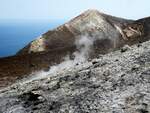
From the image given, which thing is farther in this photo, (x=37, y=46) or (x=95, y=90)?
(x=37, y=46)

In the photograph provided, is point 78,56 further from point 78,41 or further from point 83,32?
point 83,32

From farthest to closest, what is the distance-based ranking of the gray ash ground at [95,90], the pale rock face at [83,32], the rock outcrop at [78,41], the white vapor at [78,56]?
the pale rock face at [83,32] → the rock outcrop at [78,41] → the white vapor at [78,56] → the gray ash ground at [95,90]

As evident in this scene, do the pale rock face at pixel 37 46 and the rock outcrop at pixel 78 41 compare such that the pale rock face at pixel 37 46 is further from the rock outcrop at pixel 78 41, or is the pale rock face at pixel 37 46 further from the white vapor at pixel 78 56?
the white vapor at pixel 78 56

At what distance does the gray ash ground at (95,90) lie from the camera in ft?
37.4

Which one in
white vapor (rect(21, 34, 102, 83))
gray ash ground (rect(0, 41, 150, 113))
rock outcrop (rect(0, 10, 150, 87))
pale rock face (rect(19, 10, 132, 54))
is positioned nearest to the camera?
gray ash ground (rect(0, 41, 150, 113))

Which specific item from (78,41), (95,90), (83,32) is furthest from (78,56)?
(95,90)

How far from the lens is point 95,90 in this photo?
12.6m

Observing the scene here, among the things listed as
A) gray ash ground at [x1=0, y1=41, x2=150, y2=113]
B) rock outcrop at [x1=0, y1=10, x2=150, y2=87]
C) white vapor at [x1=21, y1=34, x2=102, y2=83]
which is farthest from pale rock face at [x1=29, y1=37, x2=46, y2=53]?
gray ash ground at [x1=0, y1=41, x2=150, y2=113]

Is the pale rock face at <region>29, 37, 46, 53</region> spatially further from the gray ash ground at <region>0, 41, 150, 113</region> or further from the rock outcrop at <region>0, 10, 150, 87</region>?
the gray ash ground at <region>0, 41, 150, 113</region>

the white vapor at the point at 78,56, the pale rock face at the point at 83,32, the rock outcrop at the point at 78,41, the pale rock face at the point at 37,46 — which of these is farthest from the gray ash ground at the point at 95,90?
the pale rock face at the point at 83,32

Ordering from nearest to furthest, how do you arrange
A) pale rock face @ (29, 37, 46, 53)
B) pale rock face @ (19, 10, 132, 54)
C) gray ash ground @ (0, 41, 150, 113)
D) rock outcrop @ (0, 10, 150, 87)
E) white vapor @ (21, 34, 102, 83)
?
gray ash ground @ (0, 41, 150, 113), white vapor @ (21, 34, 102, 83), rock outcrop @ (0, 10, 150, 87), pale rock face @ (29, 37, 46, 53), pale rock face @ (19, 10, 132, 54)

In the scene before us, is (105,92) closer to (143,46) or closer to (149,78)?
(149,78)

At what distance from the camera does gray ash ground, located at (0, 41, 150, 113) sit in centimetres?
1139

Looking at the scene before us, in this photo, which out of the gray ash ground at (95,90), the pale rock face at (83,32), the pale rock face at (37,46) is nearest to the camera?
the gray ash ground at (95,90)
